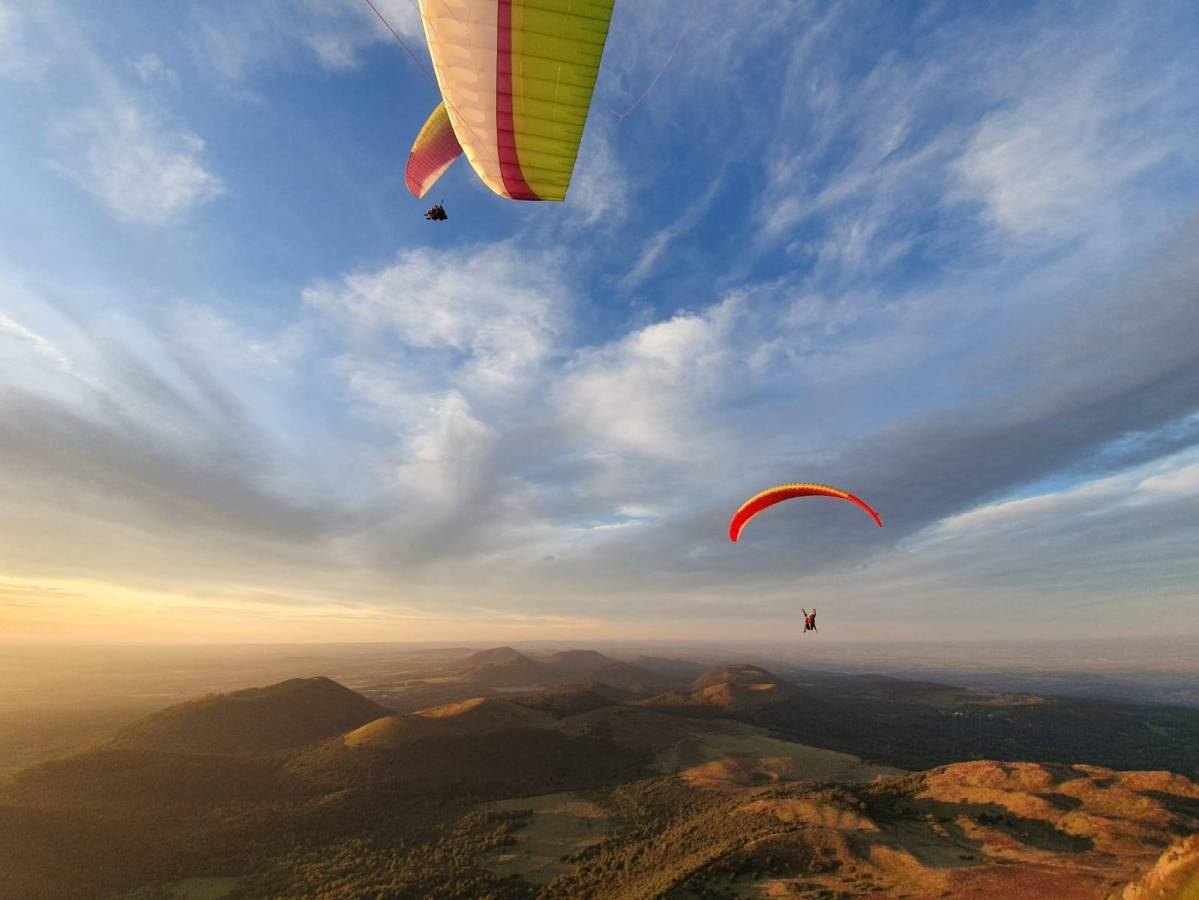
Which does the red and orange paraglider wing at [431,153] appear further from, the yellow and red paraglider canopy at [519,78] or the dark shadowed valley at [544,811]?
the dark shadowed valley at [544,811]

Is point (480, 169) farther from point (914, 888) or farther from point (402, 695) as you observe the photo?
point (402, 695)

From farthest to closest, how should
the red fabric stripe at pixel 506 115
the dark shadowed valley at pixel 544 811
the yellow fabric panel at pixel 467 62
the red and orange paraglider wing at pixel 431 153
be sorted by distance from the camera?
1. the dark shadowed valley at pixel 544 811
2. the red and orange paraglider wing at pixel 431 153
3. the red fabric stripe at pixel 506 115
4. the yellow fabric panel at pixel 467 62

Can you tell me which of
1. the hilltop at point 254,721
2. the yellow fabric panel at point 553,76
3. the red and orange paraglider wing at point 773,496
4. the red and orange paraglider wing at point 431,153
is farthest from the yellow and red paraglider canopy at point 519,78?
the hilltop at point 254,721

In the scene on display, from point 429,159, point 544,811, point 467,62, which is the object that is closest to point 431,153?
point 429,159

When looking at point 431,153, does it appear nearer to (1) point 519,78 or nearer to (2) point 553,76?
(1) point 519,78

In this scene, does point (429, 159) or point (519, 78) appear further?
point (429, 159)

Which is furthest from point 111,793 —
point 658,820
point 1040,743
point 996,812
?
point 1040,743
